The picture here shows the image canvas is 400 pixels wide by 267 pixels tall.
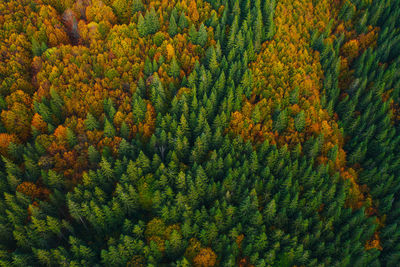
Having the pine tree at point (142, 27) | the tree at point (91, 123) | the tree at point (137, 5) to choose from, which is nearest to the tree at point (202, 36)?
the pine tree at point (142, 27)

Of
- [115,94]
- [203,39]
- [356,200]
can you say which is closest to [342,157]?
[356,200]

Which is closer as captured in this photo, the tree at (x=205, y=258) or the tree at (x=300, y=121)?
the tree at (x=205, y=258)

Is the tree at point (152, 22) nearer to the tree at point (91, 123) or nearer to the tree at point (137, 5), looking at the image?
the tree at point (137, 5)

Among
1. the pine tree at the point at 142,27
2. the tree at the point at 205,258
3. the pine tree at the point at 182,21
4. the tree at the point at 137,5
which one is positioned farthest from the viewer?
the tree at the point at 137,5

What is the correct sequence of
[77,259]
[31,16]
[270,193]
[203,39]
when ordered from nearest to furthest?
[77,259]
[270,193]
[203,39]
[31,16]

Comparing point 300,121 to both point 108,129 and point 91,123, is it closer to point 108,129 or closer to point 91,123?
point 108,129

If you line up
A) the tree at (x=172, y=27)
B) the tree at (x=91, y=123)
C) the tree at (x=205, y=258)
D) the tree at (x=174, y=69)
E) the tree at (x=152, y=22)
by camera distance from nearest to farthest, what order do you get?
1. the tree at (x=205, y=258)
2. the tree at (x=91, y=123)
3. the tree at (x=174, y=69)
4. the tree at (x=172, y=27)
5. the tree at (x=152, y=22)

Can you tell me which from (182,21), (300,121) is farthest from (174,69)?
(300,121)

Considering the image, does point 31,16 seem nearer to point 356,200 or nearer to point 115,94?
point 115,94

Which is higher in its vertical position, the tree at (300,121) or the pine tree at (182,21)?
the pine tree at (182,21)
